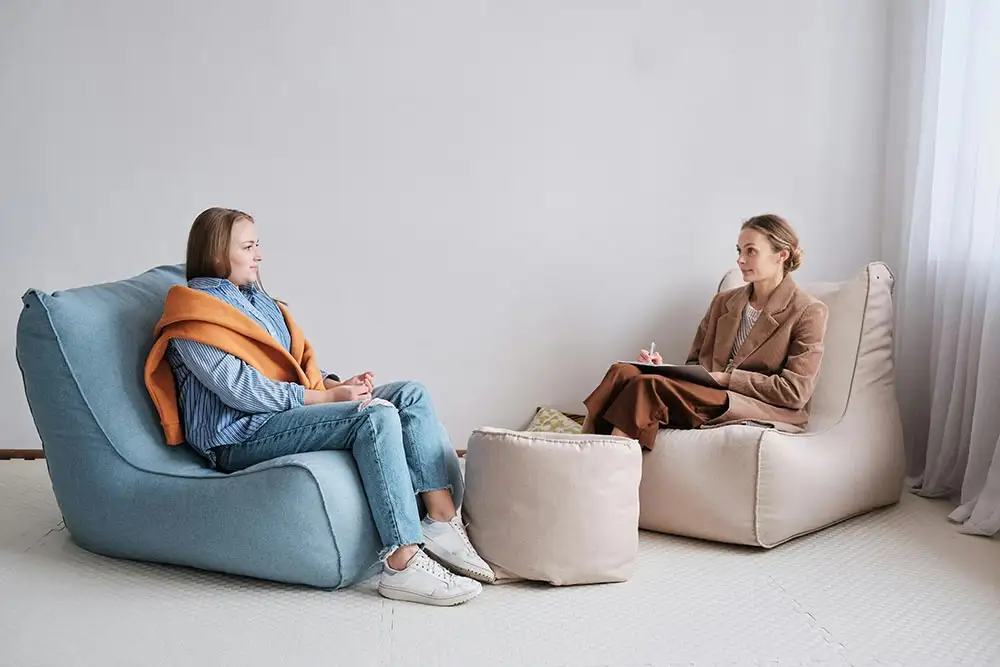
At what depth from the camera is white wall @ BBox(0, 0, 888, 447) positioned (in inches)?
140

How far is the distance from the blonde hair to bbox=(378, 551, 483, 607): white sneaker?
4.96ft

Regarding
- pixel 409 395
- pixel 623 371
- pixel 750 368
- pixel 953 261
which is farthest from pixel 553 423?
pixel 953 261

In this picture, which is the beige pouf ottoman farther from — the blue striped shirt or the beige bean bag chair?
the blue striped shirt

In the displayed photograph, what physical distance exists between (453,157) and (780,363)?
147 cm

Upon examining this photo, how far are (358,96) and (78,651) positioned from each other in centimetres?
229

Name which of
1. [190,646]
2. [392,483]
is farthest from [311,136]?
[190,646]

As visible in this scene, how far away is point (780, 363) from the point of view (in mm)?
2996

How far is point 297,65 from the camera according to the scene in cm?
357

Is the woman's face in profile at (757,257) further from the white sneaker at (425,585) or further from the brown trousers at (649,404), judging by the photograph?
the white sneaker at (425,585)

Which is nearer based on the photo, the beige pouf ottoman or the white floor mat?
the white floor mat

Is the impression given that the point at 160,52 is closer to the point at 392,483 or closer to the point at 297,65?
the point at 297,65

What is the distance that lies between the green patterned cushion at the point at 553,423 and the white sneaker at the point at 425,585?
1.25m

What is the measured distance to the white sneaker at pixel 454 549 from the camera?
235 centimetres

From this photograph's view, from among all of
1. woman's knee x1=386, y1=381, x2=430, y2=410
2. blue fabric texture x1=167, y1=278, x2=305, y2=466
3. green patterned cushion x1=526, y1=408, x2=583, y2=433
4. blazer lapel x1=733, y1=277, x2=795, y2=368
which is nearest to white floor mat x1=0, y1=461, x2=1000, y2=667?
blue fabric texture x1=167, y1=278, x2=305, y2=466
